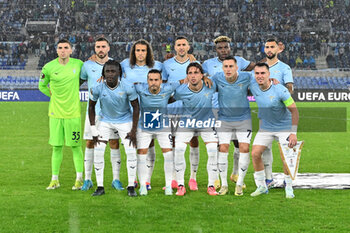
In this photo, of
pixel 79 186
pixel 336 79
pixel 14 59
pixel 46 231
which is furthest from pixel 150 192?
pixel 14 59

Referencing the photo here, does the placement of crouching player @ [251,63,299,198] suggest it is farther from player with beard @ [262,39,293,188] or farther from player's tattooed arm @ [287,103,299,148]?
player with beard @ [262,39,293,188]

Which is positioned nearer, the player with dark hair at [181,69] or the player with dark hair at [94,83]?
the player with dark hair at [94,83]

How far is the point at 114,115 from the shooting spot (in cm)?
753

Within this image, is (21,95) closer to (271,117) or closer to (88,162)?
(88,162)

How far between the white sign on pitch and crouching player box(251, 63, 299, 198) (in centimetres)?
8

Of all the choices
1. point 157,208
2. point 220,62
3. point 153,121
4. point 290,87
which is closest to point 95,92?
point 153,121

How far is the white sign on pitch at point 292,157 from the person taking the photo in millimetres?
7312

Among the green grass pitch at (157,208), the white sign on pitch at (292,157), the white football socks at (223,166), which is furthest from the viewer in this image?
the white football socks at (223,166)

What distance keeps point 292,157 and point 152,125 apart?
1937mm

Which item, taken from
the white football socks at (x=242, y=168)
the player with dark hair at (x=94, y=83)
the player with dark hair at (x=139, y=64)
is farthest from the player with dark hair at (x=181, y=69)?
the player with dark hair at (x=94, y=83)

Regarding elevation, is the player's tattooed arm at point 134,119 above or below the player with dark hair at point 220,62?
below

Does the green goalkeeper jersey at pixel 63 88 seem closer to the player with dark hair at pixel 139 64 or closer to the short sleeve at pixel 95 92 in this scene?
the short sleeve at pixel 95 92

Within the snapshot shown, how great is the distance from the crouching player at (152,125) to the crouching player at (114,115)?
132 mm

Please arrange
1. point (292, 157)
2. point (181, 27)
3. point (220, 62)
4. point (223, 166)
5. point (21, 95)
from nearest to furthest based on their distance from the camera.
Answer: point (292, 157), point (223, 166), point (220, 62), point (21, 95), point (181, 27)
